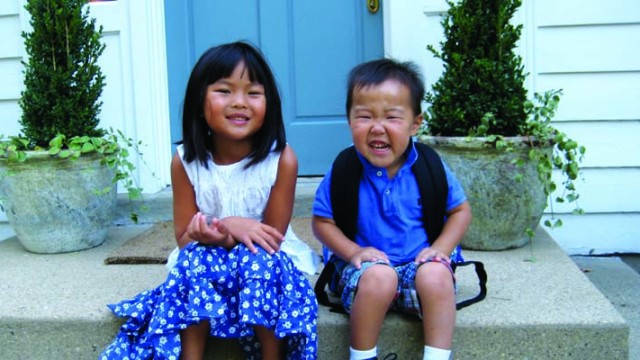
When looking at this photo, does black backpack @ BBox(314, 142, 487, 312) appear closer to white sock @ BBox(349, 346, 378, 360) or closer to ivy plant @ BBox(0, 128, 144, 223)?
white sock @ BBox(349, 346, 378, 360)

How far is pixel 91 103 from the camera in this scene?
123 inches

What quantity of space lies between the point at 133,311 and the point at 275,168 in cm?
61

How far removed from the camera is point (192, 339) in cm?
198

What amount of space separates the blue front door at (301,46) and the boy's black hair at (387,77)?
1725 mm

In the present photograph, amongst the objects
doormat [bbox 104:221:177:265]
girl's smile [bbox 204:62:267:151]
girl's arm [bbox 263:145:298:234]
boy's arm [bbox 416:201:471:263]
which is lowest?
doormat [bbox 104:221:177:265]

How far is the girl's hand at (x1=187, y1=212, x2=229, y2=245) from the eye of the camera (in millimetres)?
1941

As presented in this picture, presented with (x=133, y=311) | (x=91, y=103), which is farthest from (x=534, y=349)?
(x=91, y=103)

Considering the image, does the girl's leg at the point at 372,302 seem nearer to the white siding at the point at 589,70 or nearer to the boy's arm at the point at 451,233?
the boy's arm at the point at 451,233

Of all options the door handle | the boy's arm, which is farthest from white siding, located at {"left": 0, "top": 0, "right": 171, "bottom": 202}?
the boy's arm

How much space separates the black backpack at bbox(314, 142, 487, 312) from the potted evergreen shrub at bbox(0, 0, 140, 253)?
116 cm

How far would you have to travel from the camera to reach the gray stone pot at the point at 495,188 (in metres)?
2.78

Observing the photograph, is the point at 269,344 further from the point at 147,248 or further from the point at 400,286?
the point at 147,248

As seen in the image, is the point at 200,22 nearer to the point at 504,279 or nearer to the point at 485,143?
the point at 485,143

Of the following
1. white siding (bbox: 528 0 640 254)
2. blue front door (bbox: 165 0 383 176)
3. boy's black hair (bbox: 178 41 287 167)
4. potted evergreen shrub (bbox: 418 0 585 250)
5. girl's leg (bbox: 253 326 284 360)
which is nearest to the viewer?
girl's leg (bbox: 253 326 284 360)
